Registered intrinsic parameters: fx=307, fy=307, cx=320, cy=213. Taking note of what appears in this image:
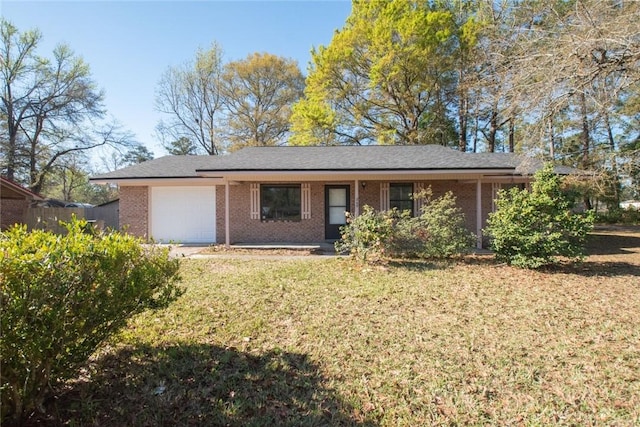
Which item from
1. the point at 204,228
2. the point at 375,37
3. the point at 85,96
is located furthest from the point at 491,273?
the point at 85,96

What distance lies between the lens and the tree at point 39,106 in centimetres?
2170

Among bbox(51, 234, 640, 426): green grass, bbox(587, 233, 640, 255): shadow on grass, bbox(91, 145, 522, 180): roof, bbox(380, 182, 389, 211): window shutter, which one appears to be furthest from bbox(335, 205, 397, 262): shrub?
bbox(587, 233, 640, 255): shadow on grass

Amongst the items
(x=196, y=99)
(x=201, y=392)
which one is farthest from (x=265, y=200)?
(x=196, y=99)

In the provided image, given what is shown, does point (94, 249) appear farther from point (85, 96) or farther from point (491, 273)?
point (85, 96)

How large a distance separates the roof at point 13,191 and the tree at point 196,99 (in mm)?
14846

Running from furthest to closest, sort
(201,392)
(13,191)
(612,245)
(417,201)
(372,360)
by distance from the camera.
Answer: (13,191) → (417,201) → (612,245) → (372,360) → (201,392)

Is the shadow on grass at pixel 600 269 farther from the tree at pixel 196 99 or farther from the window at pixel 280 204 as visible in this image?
the tree at pixel 196 99

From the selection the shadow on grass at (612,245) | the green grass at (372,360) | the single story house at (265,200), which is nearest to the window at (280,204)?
the single story house at (265,200)

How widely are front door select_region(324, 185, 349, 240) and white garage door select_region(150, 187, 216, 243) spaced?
4433 mm

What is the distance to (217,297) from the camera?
514 cm

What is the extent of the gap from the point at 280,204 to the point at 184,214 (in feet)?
12.4

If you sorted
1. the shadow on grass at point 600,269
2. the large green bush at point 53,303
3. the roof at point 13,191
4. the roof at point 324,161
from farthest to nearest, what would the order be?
the roof at point 13,191 < the roof at point 324,161 < the shadow on grass at point 600,269 < the large green bush at point 53,303

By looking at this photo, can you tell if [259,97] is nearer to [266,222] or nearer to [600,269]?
[266,222]

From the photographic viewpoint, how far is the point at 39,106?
74.5 feet
